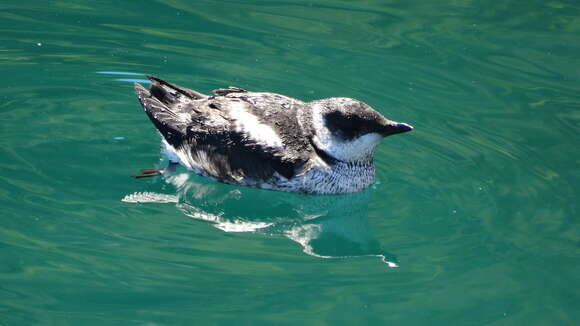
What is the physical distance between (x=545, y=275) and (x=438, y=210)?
123 cm

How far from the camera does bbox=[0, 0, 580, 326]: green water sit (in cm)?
618

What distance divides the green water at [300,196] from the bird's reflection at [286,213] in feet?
0.07

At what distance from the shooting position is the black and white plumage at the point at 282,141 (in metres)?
7.60

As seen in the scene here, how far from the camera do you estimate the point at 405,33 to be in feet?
38.3

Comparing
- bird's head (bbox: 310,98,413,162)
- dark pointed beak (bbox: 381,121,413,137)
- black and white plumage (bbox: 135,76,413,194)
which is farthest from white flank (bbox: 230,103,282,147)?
dark pointed beak (bbox: 381,121,413,137)

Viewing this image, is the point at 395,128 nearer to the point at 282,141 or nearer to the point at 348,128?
the point at 348,128

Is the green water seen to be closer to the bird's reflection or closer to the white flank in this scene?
the bird's reflection

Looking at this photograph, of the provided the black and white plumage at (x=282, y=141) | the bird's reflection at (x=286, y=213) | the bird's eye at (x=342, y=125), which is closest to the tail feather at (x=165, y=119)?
the black and white plumage at (x=282, y=141)

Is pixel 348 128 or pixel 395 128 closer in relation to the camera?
pixel 395 128

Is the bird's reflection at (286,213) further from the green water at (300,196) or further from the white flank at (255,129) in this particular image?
the white flank at (255,129)

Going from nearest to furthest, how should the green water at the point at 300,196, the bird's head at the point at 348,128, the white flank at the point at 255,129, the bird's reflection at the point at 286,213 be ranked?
1. the green water at the point at 300,196
2. the bird's reflection at the point at 286,213
3. the bird's head at the point at 348,128
4. the white flank at the point at 255,129

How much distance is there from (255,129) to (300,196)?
798mm

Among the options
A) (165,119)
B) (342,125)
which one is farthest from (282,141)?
(165,119)

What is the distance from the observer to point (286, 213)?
24.8 ft
